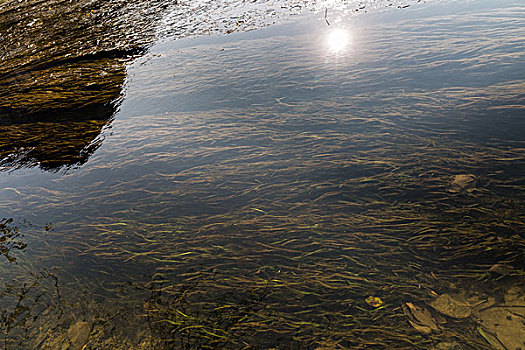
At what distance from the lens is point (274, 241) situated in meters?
1.91

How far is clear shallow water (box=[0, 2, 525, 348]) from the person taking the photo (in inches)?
60.1

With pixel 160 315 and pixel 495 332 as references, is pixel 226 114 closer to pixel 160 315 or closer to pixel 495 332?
pixel 160 315

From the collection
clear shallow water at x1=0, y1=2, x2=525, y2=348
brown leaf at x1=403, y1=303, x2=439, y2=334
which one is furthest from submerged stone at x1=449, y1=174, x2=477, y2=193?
brown leaf at x1=403, y1=303, x2=439, y2=334

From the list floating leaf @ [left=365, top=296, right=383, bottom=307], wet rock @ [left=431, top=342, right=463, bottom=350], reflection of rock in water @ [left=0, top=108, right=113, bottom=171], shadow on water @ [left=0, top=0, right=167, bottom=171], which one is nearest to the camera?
wet rock @ [left=431, top=342, right=463, bottom=350]

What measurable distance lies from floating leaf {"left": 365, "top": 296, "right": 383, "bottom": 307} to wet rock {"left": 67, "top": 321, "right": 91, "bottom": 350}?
147 centimetres

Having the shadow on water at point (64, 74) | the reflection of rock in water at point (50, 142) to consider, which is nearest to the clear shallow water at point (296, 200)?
the reflection of rock in water at point (50, 142)

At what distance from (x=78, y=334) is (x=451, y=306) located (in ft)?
6.19

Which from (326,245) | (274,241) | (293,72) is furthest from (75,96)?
(326,245)

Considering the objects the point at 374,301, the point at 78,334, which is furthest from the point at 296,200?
the point at 78,334

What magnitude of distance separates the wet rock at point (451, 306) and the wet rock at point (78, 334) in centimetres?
176

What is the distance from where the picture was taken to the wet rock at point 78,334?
1529 millimetres

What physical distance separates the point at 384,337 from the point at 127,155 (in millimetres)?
2726

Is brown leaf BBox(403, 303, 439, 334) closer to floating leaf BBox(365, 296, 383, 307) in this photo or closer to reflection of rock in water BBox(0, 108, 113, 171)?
floating leaf BBox(365, 296, 383, 307)

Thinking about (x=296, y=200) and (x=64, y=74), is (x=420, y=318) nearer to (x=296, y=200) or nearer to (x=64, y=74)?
(x=296, y=200)
